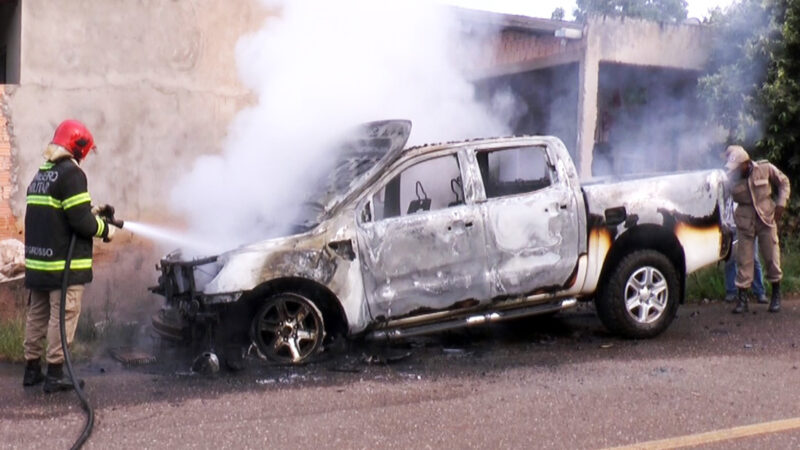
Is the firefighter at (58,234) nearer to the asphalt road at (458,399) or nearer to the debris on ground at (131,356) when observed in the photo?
the asphalt road at (458,399)

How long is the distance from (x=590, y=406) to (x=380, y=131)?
3.12 meters

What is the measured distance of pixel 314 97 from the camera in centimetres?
945

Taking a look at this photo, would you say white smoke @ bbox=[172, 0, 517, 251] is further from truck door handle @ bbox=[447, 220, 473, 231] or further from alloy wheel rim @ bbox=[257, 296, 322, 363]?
truck door handle @ bbox=[447, 220, 473, 231]

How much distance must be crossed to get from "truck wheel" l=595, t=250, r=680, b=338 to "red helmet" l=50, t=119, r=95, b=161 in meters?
4.42

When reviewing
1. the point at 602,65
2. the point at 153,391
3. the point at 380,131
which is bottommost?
the point at 153,391

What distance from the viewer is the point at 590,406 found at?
20.4ft

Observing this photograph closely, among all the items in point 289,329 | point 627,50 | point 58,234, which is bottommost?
point 289,329

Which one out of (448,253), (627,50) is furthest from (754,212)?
(627,50)

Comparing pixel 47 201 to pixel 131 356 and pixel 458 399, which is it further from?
pixel 458 399

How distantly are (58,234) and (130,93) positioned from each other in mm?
3878

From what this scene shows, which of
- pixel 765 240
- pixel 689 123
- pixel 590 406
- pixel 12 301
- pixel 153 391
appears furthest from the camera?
pixel 689 123

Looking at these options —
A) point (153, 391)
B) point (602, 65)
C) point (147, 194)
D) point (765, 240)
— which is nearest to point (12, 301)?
point (147, 194)

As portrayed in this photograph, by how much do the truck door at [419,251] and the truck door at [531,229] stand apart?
147mm

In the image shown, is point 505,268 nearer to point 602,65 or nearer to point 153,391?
point 153,391
